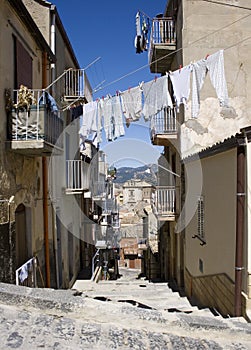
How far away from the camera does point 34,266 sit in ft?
27.2

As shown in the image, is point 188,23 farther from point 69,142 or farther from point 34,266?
point 34,266

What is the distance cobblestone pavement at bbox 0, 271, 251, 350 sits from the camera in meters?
2.77

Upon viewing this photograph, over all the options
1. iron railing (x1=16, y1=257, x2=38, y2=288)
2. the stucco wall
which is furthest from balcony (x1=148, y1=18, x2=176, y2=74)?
iron railing (x1=16, y1=257, x2=38, y2=288)

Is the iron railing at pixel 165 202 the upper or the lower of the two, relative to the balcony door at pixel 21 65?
lower

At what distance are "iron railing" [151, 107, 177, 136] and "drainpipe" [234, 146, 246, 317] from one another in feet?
20.5

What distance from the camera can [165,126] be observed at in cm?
1291

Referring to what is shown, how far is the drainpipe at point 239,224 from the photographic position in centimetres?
646

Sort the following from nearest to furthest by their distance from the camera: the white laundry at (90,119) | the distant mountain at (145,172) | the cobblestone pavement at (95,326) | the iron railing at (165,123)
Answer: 1. the cobblestone pavement at (95,326)
2. the white laundry at (90,119)
3. the iron railing at (165,123)
4. the distant mountain at (145,172)

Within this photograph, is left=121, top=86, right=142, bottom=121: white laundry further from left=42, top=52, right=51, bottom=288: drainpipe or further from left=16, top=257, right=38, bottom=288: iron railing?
left=16, top=257, right=38, bottom=288: iron railing

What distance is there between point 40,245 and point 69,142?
17.7 ft

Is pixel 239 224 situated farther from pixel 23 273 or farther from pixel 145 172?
pixel 145 172

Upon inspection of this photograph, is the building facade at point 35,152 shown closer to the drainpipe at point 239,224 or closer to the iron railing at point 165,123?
the iron railing at point 165,123

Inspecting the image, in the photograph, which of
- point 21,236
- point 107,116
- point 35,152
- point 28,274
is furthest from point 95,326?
point 107,116

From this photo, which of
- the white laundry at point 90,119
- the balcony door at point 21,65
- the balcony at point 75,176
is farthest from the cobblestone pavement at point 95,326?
the balcony at point 75,176
